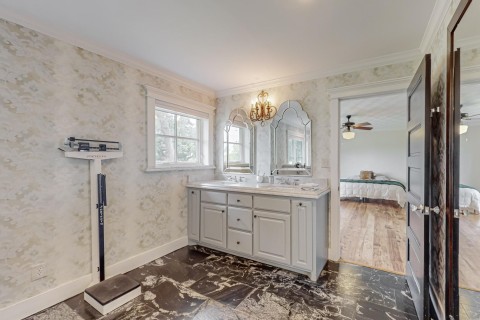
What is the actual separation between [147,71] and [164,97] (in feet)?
1.15

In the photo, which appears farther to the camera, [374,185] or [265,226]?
[374,185]

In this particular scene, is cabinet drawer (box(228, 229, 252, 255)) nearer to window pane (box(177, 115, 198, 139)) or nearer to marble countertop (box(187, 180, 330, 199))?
marble countertop (box(187, 180, 330, 199))

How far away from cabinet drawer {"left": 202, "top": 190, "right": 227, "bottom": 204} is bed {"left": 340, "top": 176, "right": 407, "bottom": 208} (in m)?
4.99

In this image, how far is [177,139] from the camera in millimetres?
3291

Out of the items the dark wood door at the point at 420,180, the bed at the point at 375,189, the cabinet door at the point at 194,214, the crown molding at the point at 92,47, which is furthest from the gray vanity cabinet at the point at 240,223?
the bed at the point at 375,189

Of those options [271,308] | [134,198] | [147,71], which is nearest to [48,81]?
[147,71]

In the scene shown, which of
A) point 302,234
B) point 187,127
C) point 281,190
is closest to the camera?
point 302,234

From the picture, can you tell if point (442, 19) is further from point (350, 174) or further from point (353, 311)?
point (350, 174)

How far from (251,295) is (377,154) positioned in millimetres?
7393

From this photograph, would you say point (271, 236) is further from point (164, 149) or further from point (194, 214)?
point (164, 149)

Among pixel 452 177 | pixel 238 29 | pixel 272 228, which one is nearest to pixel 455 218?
pixel 452 177

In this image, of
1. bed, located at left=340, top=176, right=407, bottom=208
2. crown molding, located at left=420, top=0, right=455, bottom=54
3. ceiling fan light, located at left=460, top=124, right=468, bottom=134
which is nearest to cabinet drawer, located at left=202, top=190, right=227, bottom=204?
ceiling fan light, located at left=460, top=124, right=468, bottom=134

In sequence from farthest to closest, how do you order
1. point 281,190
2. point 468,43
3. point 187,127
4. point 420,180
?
point 187,127 → point 281,190 → point 420,180 → point 468,43

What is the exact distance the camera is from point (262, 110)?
10.7 feet
